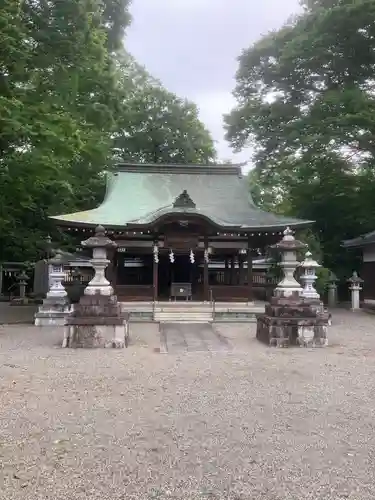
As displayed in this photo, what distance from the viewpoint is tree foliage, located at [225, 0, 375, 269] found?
19.2 m

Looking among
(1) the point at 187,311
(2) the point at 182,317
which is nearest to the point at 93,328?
(2) the point at 182,317

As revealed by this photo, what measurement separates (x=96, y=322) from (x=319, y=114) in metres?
15.0

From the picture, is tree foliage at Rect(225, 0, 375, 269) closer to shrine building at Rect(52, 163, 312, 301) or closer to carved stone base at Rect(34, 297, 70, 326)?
shrine building at Rect(52, 163, 312, 301)

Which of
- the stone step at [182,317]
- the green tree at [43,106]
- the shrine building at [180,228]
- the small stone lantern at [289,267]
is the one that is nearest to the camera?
the small stone lantern at [289,267]

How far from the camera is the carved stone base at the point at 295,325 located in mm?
9891

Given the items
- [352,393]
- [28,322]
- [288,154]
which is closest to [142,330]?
[28,322]

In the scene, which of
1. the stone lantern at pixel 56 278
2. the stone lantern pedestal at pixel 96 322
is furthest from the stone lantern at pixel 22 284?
the stone lantern pedestal at pixel 96 322

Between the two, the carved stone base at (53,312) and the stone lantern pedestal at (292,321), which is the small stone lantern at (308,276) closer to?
the stone lantern pedestal at (292,321)

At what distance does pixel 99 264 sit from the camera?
1044 cm

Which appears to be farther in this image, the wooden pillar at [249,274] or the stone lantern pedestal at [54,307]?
the wooden pillar at [249,274]

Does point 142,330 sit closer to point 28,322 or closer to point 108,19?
point 28,322

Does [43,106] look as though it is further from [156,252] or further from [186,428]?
[186,428]

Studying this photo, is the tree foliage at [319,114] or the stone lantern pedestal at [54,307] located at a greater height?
the tree foliage at [319,114]

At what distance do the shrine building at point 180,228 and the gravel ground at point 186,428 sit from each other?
7.82 m
